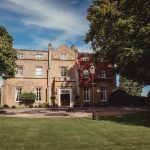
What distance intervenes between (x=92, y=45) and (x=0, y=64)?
1204 cm

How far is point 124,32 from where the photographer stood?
2728 centimetres

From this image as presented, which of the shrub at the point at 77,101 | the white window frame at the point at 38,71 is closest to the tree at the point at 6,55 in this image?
the white window frame at the point at 38,71

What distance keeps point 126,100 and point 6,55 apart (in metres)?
26.0

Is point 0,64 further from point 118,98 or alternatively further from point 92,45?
point 118,98

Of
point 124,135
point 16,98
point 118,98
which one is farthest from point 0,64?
point 118,98

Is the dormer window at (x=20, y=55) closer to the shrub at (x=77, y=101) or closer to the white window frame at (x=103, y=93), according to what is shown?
the shrub at (x=77, y=101)

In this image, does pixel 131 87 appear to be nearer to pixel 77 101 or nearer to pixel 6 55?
pixel 77 101

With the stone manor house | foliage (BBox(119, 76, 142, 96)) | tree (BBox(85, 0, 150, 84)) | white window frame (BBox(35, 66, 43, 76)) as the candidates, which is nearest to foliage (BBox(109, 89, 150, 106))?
the stone manor house

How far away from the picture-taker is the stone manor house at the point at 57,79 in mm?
50000

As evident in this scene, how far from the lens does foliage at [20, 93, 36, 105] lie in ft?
159

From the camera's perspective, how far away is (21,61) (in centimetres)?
5084

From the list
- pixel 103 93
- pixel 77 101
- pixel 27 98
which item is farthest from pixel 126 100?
pixel 27 98

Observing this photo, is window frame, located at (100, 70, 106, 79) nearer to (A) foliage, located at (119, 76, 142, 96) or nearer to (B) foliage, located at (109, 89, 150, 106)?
(B) foliage, located at (109, 89, 150, 106)

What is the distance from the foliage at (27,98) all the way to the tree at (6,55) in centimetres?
1933
